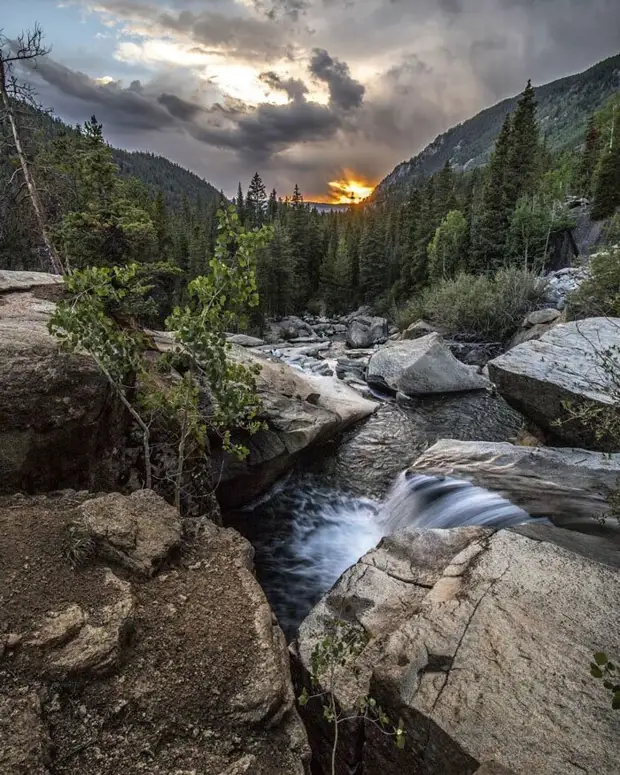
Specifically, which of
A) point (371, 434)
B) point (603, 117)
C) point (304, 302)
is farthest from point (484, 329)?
point (603, 117)

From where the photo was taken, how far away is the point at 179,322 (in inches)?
215

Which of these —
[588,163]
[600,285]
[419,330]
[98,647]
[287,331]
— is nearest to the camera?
[98,647]

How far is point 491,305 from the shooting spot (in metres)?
25.7

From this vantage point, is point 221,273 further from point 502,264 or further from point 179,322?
point 502,264

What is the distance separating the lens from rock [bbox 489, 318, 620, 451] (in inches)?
372

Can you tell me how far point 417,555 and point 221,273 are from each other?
4516mm

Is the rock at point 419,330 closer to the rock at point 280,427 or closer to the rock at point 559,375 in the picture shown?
the rock at point 280,427

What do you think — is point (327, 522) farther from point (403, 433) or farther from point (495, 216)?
point (495, 216)

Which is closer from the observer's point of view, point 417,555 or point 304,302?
point 417,555

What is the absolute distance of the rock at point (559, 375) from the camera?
9438 millimetres

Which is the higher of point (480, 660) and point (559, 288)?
point (559, 288)

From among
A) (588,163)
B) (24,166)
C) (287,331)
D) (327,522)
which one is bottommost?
(327,522)

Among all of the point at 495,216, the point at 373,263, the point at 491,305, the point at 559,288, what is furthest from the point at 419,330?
the point at 373,263

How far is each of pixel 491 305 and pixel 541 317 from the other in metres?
3.98
